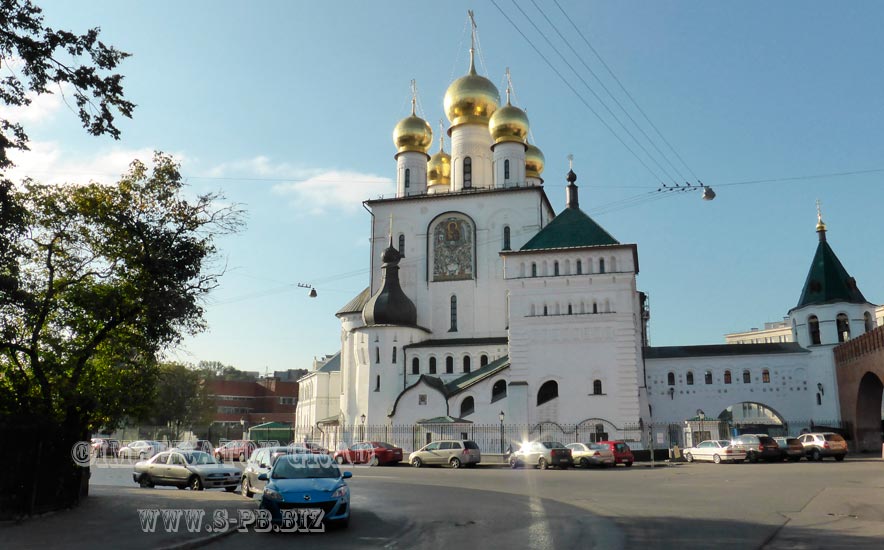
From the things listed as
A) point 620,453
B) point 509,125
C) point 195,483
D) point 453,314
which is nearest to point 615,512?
point 195,483

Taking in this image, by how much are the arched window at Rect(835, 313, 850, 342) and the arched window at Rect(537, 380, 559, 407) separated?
1690cm

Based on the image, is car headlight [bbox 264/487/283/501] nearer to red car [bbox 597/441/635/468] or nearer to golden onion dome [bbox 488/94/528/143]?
red car [bbox 597/441/635/468]

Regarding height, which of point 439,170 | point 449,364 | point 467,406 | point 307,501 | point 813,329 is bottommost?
point 307,501

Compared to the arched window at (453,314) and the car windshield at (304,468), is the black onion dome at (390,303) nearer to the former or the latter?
the arched window at (453,314)

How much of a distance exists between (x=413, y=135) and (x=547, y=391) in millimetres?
23841

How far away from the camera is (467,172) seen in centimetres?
5559

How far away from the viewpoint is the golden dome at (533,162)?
2286 inches

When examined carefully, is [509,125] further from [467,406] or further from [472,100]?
[467,406]

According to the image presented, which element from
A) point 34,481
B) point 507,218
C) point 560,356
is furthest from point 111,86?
point 507,218

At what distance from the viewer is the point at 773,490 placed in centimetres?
1756

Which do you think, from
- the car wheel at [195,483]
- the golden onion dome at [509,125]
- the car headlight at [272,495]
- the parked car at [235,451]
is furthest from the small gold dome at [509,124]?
the car headlight at [272,495]

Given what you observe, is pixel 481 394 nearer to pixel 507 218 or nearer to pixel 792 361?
pixel 507 218

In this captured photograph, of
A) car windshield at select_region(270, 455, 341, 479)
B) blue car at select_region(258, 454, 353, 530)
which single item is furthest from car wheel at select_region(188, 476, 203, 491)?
blue car at select_region(258, 454, 353, 530)

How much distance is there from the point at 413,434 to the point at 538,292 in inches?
429
